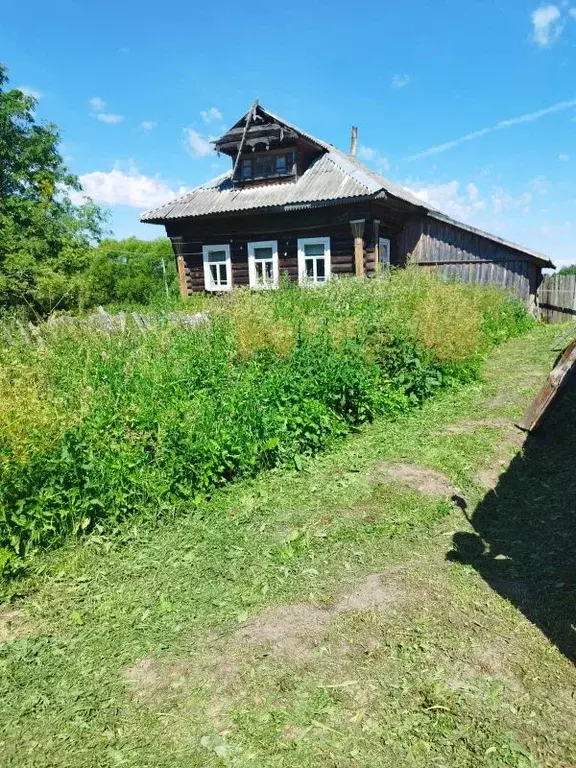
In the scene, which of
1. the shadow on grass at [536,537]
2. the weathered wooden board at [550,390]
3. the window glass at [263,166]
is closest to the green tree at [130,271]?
the window glass at [263,166]

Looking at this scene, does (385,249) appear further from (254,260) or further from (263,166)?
(263,166)

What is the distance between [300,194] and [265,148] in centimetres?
261

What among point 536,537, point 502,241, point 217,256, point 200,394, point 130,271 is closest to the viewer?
point 536,537

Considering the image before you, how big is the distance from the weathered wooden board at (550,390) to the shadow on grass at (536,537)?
0.39 metres

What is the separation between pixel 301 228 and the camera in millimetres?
15805

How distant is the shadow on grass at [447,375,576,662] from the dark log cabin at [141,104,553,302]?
10093mm

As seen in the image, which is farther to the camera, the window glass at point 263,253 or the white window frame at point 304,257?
the window glass at point 263,253

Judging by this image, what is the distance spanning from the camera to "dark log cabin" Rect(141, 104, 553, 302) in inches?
592

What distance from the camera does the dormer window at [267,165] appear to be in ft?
53.5

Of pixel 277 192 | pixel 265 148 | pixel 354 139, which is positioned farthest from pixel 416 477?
pixel 354 139

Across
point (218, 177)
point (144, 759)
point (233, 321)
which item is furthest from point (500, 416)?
point (218, 177)

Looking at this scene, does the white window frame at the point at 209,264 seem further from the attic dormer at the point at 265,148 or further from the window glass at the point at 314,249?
the window glass at the point at 314,249

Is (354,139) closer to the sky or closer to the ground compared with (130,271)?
closer to the sky

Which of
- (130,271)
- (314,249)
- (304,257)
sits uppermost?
(130,271)
